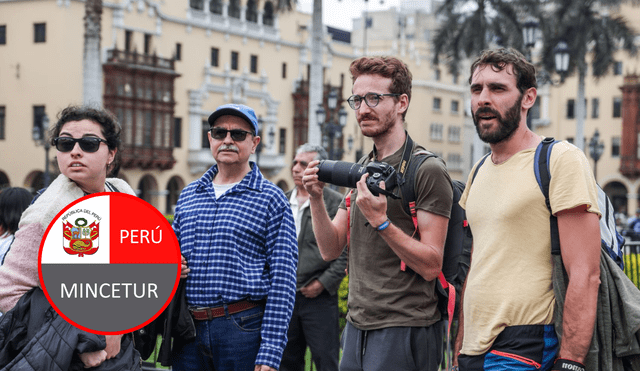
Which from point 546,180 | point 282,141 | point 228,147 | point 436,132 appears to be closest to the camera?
point 546,180

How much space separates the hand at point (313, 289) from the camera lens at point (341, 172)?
256 centimetres

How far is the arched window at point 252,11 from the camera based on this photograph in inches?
1766

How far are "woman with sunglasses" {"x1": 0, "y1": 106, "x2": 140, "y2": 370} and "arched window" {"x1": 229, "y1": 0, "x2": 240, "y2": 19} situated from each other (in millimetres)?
41828

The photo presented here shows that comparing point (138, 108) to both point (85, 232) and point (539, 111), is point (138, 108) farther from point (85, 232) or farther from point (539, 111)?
point (85, 232)

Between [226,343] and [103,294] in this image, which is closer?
[103,294]

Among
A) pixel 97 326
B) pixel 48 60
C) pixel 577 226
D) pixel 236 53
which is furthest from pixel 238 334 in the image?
pixel 236 53

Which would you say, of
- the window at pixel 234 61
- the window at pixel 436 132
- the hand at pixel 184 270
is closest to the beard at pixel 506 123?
the hand at pixel 184 270

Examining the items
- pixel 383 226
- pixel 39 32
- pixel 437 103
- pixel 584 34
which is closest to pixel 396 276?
pixel 383 226

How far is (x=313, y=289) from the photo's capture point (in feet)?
19.6

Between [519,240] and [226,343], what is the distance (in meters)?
1.54

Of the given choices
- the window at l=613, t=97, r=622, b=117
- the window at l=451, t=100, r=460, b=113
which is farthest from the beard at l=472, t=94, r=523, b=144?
the window at l=451, t=100, r=460, b=113

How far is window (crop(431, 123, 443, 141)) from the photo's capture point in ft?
197

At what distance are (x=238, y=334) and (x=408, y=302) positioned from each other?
0.88 metres

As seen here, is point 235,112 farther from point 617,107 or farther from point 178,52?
point 617,107
